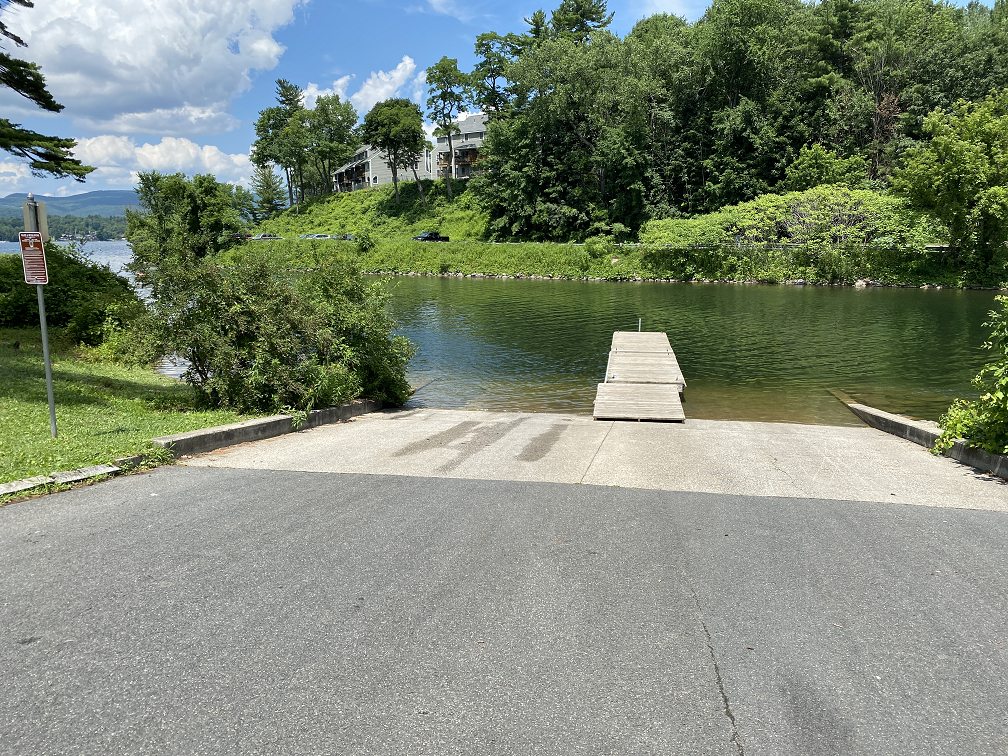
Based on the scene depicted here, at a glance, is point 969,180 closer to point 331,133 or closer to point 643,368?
point 643,368

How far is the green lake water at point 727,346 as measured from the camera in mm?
18031

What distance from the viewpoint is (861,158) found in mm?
55156

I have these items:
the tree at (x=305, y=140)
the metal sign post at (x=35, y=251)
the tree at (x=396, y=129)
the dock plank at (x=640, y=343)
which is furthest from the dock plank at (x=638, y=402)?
the tree at (x=305, y=140)

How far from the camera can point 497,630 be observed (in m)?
4.30

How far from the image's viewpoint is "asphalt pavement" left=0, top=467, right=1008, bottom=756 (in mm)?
3398

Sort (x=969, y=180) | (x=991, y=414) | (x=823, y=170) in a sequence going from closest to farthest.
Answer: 1. (x=991, y=414)
2. (x=969, y=180)
3. (x=823, y=170)

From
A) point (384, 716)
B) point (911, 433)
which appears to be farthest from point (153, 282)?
point (911, 433)

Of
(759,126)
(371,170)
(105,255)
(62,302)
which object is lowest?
(62,302)

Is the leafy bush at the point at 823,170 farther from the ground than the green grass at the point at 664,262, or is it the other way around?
the leafy bush at the point at 823,170

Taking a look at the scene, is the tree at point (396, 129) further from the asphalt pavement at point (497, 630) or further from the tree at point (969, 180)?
the asphalt pavement at point (497, 630)

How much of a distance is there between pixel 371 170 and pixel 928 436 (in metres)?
104

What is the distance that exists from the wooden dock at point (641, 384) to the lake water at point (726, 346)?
2.80 feet

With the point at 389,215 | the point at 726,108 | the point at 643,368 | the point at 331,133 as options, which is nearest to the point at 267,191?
the point at 331,133

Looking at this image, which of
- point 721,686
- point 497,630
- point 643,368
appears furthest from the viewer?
point 643,368
